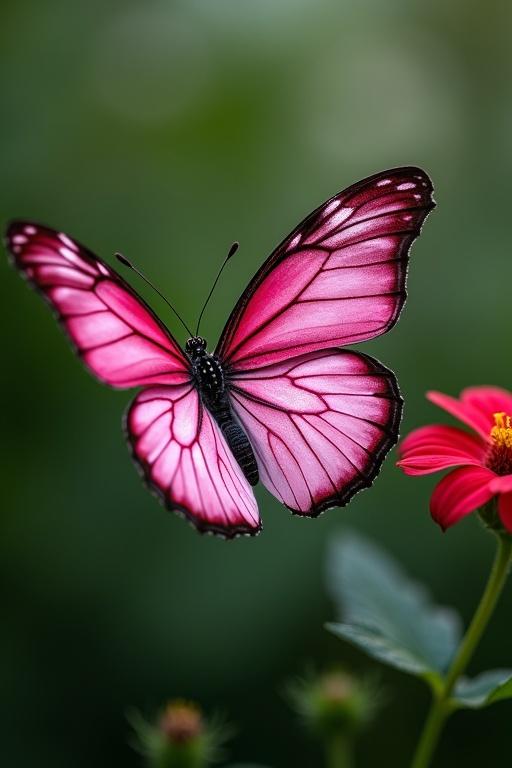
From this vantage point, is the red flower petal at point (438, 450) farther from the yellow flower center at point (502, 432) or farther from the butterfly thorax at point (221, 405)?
the butterfly thorax at point (221, 405)

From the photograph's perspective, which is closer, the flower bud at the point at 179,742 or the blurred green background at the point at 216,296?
the flower bud at the point at 179,742

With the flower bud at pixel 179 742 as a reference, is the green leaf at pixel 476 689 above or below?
above

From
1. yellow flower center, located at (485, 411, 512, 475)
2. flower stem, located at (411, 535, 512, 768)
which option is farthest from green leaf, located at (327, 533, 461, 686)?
Result: yellow flower center, located at (485, 411, 512, 475)

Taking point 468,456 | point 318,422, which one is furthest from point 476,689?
point 318,422

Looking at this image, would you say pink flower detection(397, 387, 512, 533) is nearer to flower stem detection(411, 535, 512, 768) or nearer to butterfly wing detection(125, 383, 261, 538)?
flower stem detection(411, 535, 512, 768)

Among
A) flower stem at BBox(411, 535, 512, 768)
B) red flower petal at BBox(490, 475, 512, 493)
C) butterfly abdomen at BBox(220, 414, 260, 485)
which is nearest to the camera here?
red flower petal at BBox(490, 475, 512, 493)

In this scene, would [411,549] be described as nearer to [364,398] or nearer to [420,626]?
[420,626]

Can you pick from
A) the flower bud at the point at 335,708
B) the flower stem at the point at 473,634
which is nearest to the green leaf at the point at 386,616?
the flower stem at the point at 473,634

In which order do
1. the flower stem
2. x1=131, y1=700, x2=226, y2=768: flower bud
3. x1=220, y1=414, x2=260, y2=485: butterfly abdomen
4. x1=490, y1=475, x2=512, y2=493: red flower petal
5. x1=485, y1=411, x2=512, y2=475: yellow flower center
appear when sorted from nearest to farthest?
x1=490, y1=475, x2=512, y2=493: red flower petal < the flower stem < x1=485, y1=411, x2=512, y2=475: yellow flower center < x1=220, y1=414, x2=260, y2=485: butterfly abdomen < x1=131, y1=700, x2=226, y2=768: flower bud
